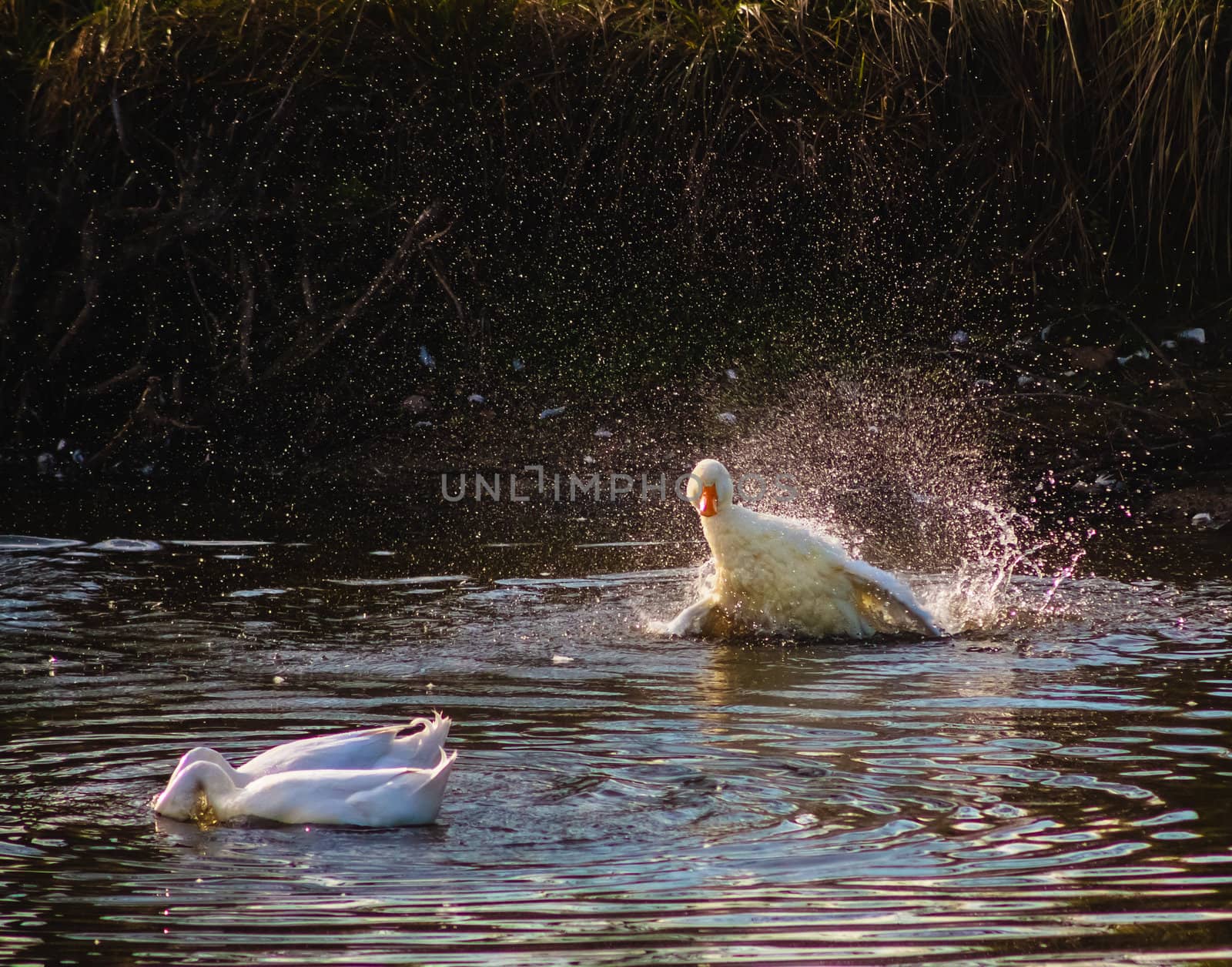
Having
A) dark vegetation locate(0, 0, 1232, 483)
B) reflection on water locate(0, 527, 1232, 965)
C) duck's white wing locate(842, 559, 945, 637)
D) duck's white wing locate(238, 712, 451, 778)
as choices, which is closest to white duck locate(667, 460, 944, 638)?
duck's white wing locate(842, 559, 945, 637)

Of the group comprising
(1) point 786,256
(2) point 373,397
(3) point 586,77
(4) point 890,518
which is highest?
(3) point 586,77

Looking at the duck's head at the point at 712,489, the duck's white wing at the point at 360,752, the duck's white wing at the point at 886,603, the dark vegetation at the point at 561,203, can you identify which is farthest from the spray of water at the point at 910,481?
the duck's white wing at the point at 360,752

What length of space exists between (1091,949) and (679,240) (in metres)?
9.97

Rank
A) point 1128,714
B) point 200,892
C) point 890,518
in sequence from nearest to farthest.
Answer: point 200,892 → point 1128,714 → point 890,518

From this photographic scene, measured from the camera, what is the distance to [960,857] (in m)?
4.26

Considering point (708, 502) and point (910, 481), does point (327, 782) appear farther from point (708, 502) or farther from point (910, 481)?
point (910, 481)

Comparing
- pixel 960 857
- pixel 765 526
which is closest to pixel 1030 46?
pixel 765 526

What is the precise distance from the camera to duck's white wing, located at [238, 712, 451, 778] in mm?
4914

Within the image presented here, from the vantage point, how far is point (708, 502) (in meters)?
7.82

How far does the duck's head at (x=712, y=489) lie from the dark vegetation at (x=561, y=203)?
4622 mm

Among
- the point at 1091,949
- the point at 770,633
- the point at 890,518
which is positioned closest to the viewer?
the point at 1091,949

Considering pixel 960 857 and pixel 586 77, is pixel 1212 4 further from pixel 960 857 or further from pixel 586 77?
pixel 960 857

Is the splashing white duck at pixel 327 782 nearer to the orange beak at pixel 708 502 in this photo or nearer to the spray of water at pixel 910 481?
the orange beak at pixel 708 502

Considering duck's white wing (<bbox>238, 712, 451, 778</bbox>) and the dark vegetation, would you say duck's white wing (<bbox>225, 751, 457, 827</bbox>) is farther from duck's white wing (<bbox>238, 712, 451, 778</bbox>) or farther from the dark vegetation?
the dark vegetation
